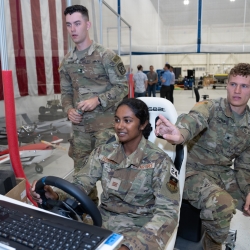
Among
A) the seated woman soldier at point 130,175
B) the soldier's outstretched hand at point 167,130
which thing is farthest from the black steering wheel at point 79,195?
the soldier's outstretched hand at point 167,130

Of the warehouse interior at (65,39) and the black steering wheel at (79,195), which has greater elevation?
the warehouse interior at (65,39)

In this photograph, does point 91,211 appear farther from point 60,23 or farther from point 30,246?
point 60,23

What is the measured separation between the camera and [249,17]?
7332 millimetres

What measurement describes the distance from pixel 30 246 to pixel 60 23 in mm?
3198

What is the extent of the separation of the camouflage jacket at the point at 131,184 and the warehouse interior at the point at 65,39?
0.79 meters

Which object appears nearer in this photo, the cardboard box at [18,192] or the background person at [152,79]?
the cardboard box at [18,192]

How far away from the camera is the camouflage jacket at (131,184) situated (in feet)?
4.28

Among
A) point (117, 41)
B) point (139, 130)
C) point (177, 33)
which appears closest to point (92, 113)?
point (139, 130)

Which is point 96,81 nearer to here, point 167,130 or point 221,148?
point 167,130

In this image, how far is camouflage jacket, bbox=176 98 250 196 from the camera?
182 cm

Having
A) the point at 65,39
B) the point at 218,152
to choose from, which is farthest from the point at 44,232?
the point at 65,39

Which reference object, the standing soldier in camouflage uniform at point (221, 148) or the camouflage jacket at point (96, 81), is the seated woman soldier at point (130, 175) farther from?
the camouflage jacket at point (96, 81)

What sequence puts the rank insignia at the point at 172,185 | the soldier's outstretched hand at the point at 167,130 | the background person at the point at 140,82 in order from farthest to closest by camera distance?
the background person at the point at 140,82 → the soldier's outstretched hand at the point at 167,130 → the rank insignia at the point at 172,185

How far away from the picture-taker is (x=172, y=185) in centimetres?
130
